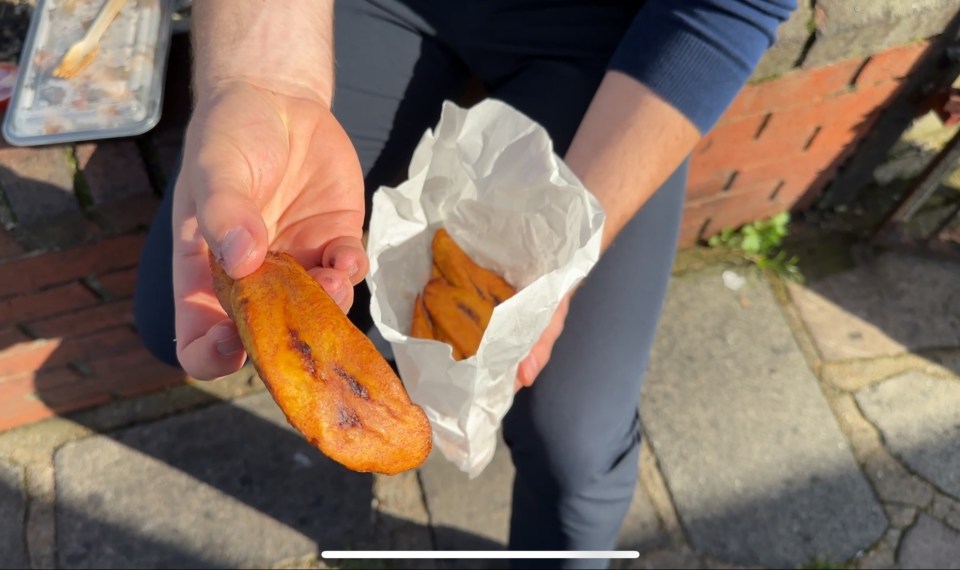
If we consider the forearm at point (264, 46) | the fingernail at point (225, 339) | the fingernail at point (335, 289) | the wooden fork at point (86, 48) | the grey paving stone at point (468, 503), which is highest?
the forearm at point (264, 46)

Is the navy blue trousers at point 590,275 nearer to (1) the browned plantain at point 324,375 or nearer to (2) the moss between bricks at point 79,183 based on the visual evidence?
(2) the moss between bricks at point 79,183

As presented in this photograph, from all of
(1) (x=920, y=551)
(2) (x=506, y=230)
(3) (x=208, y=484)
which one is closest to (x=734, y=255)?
(1) (x=920, y=551)

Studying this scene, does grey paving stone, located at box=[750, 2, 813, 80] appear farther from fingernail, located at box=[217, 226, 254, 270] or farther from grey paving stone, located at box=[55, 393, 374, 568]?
grey paving stone, located at box=[55, 393, 374, 568]

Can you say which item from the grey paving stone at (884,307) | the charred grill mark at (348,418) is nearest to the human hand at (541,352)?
the charred grill mark at (348,418)

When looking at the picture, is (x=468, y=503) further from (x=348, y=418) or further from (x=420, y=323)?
(x=348, y=418)

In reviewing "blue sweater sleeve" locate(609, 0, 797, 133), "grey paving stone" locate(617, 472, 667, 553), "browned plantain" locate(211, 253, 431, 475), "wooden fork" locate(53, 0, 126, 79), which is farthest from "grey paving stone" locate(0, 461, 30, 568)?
"blue sweater sleeve" locate(609, 0, 797, 133)
